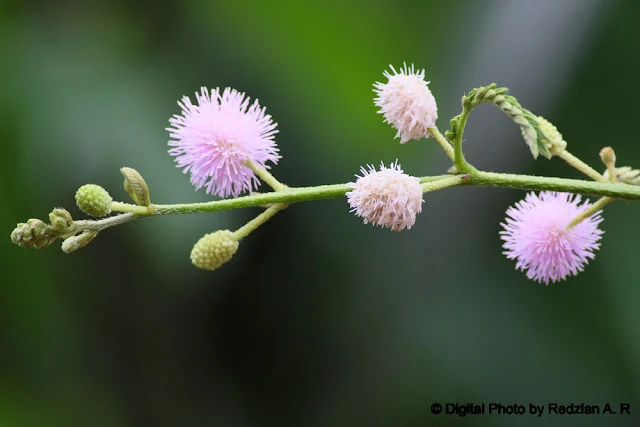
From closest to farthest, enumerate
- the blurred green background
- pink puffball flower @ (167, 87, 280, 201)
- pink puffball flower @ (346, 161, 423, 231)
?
pink puffball flower @ (346, 161, 423, 231), pink puffball flower @ (167, 87, 280, 201), the blurred green background

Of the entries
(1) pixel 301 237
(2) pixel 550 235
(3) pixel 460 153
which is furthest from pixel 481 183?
(1) pixel 301 237

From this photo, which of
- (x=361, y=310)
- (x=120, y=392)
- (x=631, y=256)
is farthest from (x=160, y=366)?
(x=631, y=256)

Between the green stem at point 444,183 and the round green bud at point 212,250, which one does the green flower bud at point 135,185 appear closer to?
the round green bud at point 212,250

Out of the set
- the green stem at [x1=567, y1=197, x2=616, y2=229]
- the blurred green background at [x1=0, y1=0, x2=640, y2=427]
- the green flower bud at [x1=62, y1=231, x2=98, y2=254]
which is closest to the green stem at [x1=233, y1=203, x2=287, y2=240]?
the green flower bud at [x1=62, y1=231, x2=98, y2=254]

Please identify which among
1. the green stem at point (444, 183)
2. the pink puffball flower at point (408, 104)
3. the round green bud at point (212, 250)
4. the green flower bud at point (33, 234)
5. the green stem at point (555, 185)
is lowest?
the green stem at point (555, 185)

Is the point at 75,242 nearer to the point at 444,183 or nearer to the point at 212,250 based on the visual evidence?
the point at 212,250

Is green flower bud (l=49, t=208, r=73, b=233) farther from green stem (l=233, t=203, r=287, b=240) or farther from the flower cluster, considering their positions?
green stem (l=233, t=203, r=287, b=240)

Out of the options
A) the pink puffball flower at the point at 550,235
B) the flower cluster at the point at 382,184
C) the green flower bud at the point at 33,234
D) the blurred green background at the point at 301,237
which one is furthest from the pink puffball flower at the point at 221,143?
the blurred green background at the point at 301,237
